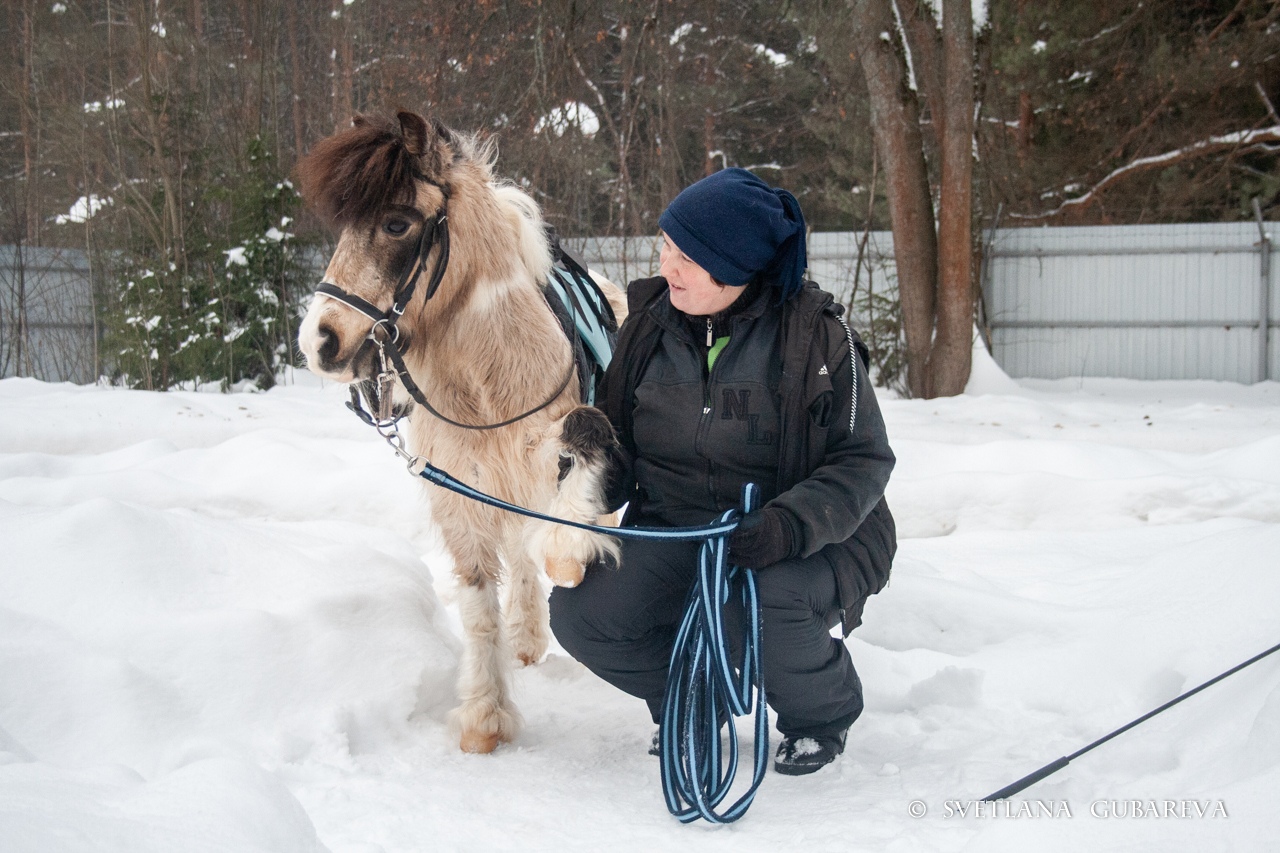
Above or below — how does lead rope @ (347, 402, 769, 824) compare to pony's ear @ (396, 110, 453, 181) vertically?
below

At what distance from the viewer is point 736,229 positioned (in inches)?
88.7

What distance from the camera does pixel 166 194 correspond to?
10.6 metres

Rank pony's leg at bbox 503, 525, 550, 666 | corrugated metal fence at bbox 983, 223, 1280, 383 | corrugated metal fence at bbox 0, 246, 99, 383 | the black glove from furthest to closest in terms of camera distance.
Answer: corrugated metal fence at bbox 983, 223, 1280, 383, corrugated metal fence at bbox 0, 246, 99, 383, pony's leg at bbox 503, 525, 550, 666, the black glove

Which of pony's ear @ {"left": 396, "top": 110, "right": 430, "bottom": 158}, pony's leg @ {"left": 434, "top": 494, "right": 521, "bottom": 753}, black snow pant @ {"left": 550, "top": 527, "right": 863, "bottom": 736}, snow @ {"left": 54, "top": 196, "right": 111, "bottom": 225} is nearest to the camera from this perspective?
black snow pant @ {"left": 550, "top": 527, "right": 863, "bottom": 736}

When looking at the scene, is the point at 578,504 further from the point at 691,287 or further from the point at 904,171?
the point at 904,171

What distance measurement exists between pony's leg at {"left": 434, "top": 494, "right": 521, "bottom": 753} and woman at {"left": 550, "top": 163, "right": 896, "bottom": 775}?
40 cm

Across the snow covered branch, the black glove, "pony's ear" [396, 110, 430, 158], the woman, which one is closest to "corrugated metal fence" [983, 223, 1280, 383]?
the snow covered branch

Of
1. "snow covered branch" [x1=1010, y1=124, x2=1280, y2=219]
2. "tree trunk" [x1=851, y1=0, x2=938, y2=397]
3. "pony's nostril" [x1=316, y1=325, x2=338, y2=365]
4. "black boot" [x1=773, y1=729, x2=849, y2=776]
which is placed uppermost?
"snow covered branch" [x1=1010, y1=124, x2=1280, y2=219]

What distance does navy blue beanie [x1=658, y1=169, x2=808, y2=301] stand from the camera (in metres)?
2.25

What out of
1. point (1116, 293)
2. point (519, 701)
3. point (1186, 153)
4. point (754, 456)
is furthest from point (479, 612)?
point (1186, 153)

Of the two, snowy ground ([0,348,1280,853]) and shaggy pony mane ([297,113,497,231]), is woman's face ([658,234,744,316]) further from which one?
snowy ground ([0,348,1280,853])

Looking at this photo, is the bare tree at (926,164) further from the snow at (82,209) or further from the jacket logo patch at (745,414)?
the snow at (82,209)

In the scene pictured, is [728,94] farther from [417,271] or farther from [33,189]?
[417,271]

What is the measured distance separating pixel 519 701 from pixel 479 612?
37 cm
